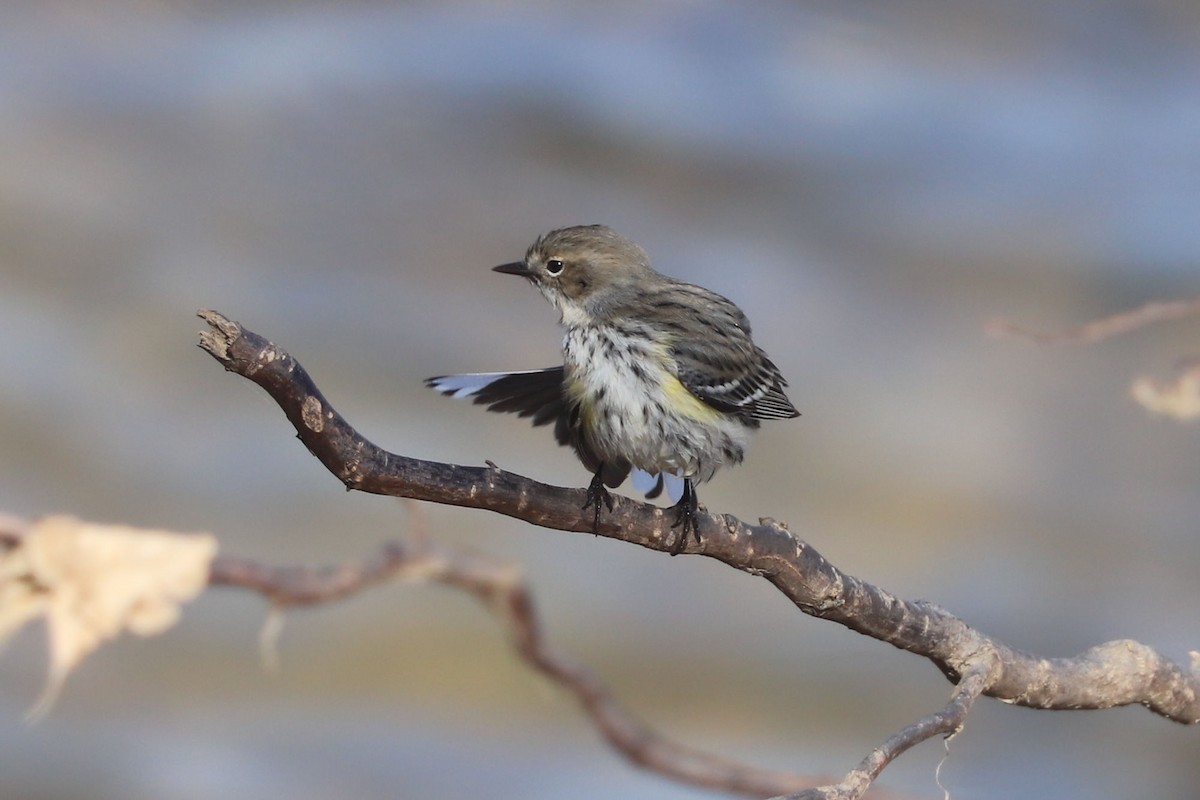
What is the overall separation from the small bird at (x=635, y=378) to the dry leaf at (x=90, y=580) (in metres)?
0.44

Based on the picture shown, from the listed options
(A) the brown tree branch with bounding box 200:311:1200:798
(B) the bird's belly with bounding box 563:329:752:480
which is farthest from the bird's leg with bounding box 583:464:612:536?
(B) the bird's belly with bounding box 563:329:752:480

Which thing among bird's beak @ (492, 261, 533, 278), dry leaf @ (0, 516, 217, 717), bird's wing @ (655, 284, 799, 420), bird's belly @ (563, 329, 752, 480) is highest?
bird's beak @ (492, 261, 533, 278)

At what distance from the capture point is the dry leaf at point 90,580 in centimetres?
139

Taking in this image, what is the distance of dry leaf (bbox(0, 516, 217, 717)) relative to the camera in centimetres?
139

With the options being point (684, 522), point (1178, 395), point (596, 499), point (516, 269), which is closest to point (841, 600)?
point (684, 522)

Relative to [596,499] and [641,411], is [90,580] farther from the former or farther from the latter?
[641,411]

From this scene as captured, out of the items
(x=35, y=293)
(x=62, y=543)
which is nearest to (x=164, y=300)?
(x=35, y=293)

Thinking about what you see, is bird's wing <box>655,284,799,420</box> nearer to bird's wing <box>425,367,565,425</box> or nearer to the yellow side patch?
the yellow side patch

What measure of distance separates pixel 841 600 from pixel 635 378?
0.46 meters

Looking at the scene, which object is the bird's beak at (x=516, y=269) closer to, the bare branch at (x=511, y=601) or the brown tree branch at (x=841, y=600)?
the bare branch at (x=511, y=601)

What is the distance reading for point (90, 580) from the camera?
145 centimetres

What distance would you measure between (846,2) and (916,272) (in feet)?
2.78

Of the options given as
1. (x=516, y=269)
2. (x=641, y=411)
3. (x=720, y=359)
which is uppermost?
(x=516, y=269)

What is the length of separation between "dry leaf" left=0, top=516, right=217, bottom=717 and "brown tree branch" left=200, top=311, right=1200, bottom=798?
10.8 inches
